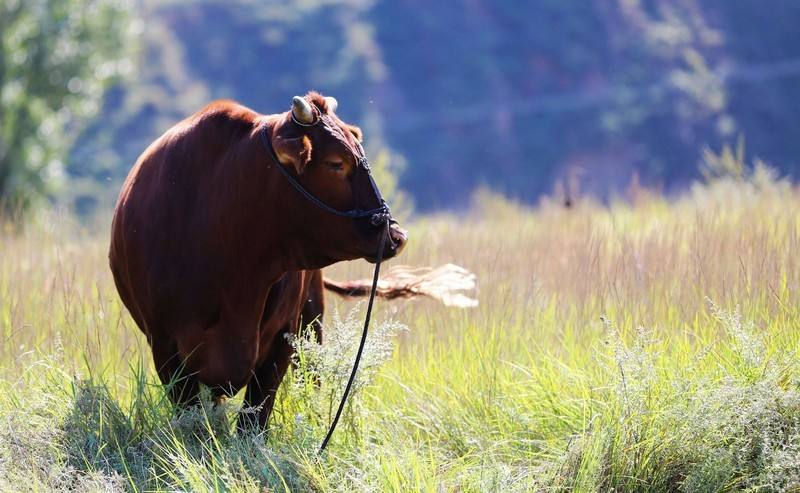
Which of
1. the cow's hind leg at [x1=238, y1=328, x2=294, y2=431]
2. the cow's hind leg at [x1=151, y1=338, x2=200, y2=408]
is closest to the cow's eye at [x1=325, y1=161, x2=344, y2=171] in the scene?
the cow's hind leg at [x1=238, y1=328, x2=294, y2=431]

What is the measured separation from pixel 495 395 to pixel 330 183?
1.46 meters

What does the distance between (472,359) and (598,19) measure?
5269 centimetres

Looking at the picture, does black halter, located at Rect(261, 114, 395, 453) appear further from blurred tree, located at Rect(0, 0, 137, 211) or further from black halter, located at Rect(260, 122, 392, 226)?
blurred tree, located at Rect(0, 0, 137, 211)

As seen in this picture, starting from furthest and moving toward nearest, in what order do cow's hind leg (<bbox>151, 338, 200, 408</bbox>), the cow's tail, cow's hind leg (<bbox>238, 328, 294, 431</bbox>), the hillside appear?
the hillside → the cow's tail → cow's hind leg (<bbox>238, 328, 294, 431</bbox>) → cow's hind leg (<bbox>151, 338, 200, 408</bbox>)

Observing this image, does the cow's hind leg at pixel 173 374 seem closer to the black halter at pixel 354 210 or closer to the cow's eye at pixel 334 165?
the black halter at pixel 354 210

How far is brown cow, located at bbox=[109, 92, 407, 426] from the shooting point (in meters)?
5.06

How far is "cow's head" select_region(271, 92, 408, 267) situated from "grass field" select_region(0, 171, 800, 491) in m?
0.51

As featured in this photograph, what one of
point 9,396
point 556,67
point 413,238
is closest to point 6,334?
point 9,396

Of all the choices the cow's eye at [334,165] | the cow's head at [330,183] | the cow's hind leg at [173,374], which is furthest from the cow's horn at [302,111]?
the cow's hind leg at [173,374]

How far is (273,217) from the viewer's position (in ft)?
17.2

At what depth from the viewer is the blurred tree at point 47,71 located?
24.2 metres

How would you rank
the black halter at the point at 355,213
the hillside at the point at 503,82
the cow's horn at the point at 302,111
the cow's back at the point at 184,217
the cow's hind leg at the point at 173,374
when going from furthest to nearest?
the hillside at the point at 503,82 < the cow's hind leg at the point at 173,374 < the cow's back at the point at 184,217 < the black halter at the point at 355,213 < the cow's horn at the point at 302,111

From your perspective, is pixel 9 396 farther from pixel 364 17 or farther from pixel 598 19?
pixel 364 17

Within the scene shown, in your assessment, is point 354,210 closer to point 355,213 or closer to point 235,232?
point 355,213
